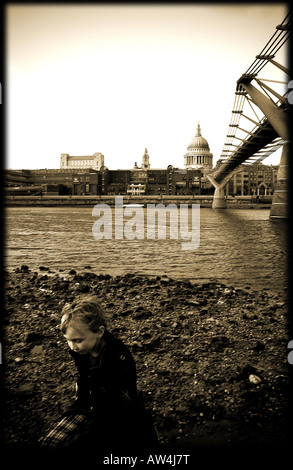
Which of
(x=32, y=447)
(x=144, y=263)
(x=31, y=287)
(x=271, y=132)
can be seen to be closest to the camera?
(x=32, y=447)

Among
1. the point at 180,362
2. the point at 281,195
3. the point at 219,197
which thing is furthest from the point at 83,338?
the point at 219,197

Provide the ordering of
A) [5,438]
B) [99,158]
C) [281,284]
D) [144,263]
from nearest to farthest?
[5,438], [281,284], [144,263], [99,158]

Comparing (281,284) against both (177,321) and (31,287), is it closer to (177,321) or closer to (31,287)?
(177,321)

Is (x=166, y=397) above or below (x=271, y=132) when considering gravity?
below

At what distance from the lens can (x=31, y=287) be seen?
679 cm

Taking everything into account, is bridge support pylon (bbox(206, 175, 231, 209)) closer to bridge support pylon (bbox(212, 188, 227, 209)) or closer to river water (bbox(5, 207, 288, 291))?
bridge support pylon (bbox(212, 188, 227, 209))

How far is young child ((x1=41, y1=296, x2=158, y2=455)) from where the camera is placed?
1987 mm

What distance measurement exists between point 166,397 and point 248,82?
1109 inches

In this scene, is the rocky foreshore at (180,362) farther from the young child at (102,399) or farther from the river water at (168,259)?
the river water at (168,259)

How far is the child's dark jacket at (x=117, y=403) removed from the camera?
1986 millimetres

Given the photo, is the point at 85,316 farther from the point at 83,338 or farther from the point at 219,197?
the point at 219,197

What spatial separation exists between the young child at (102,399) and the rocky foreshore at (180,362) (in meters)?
0.53

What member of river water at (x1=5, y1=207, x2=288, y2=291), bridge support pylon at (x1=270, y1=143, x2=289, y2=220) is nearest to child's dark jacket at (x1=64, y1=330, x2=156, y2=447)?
river water at (x1=5, y1=207, x2=288, y2=291)
